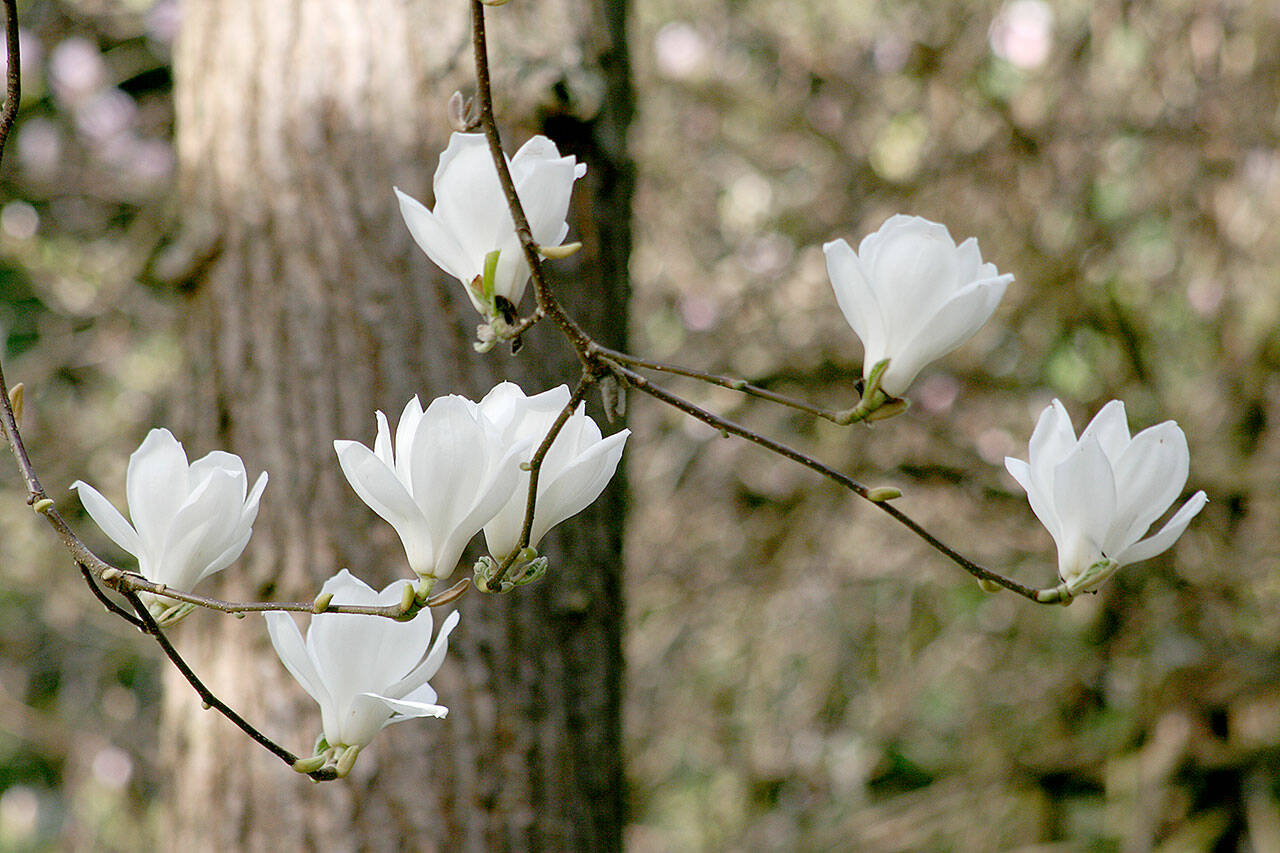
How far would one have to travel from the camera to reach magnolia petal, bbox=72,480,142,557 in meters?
0.44

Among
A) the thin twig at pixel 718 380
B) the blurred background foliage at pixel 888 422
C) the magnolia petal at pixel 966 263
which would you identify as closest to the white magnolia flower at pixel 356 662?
the thin twig at pixel 718 380

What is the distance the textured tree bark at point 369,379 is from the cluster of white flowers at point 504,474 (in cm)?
45

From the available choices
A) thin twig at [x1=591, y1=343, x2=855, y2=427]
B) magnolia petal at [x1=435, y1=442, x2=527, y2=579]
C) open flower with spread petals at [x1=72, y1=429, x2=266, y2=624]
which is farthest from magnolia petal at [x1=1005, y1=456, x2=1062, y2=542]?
open flower with spread petals at [x1=72, y1=429, x2=266, y2=624]

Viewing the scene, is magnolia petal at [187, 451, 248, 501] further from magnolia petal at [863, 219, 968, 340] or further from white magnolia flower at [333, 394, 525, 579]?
magnolia petal at [863, 219, 968, 340]

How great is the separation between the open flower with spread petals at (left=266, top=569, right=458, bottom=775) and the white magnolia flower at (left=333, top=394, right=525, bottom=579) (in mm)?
32

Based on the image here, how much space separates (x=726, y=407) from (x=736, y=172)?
1.88 feet

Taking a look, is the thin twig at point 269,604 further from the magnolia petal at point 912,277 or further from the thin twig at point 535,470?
the magnolia petal at point 912,277

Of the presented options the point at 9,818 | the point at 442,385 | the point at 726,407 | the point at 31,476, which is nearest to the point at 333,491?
the point at 442,385

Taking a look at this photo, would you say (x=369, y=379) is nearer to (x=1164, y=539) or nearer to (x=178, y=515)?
(x=178, y=515)

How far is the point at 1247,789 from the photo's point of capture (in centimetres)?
187

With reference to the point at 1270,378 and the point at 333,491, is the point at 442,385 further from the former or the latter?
the point at 1270,378

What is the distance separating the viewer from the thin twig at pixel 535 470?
0.41 metres

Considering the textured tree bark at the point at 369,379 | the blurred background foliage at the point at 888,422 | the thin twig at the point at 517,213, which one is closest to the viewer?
the thin twig at the point at 517,213

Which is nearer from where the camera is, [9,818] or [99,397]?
[99,397]
